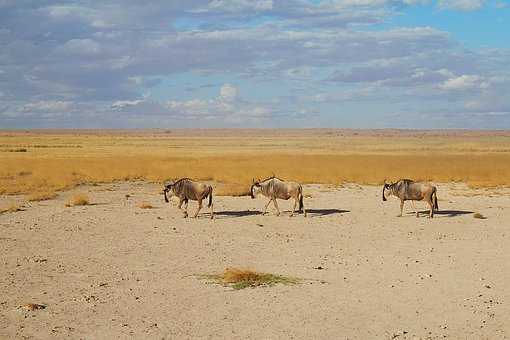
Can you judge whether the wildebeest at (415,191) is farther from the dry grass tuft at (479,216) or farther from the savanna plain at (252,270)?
the dry grass tuft at (479,216)

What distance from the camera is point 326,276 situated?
44.1ft

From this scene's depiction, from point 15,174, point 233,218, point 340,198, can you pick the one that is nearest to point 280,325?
point 233,218

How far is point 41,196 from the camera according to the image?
29.3m

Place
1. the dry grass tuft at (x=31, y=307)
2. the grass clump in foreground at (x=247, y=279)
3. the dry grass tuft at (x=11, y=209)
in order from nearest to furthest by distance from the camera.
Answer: the dry grass tuft at (x=31, y=307) < the grass clump in foreground at (x=247, y=279) < the dry grass tuft at (x=11, y=209)

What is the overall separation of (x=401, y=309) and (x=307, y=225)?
1087cm

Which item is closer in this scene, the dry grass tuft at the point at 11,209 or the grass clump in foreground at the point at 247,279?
the grass clump in foreground at the point at 247,279

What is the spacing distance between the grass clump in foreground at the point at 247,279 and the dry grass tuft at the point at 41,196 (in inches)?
694

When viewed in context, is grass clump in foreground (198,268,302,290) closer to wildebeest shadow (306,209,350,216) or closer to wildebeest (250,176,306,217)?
wildebeest (250,176,306,217)

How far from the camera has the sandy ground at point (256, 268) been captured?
987cm

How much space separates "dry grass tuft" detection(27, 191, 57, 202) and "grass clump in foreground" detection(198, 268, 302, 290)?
17.6 m

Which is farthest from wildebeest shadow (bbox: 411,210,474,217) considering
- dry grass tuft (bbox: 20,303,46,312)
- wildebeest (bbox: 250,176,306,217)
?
dry grass tuft (bbox: 20,303,46,312)

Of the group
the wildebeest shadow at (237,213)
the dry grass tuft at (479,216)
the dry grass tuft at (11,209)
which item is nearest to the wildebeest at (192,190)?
the wildebeest shadow at (237,213)

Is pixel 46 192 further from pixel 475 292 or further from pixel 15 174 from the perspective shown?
pixel 475 292

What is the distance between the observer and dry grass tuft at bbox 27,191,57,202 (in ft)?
93.6
